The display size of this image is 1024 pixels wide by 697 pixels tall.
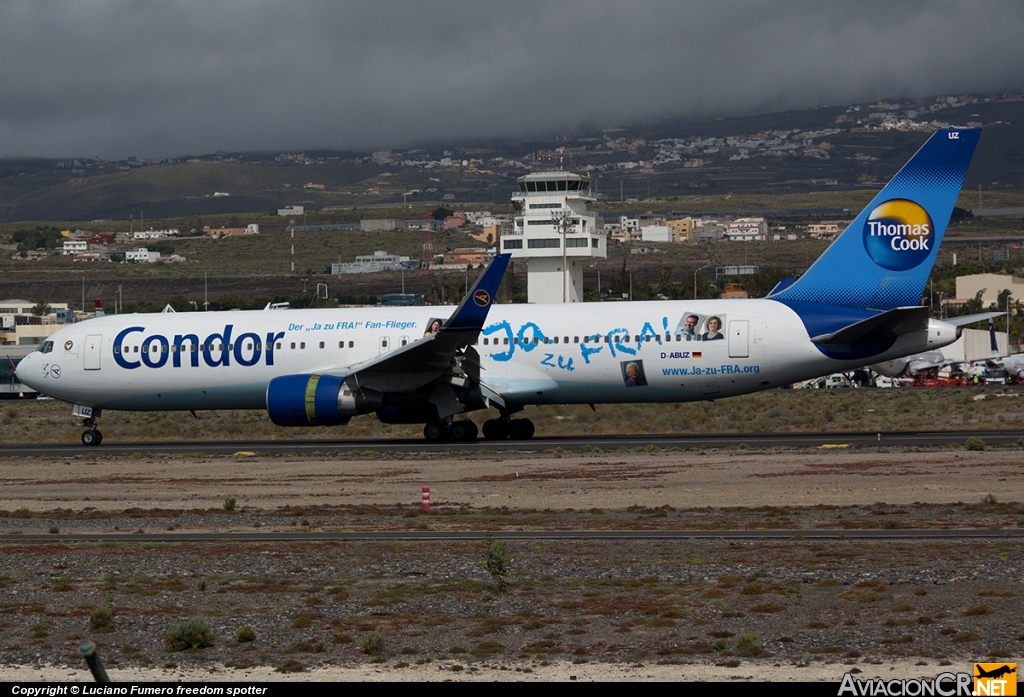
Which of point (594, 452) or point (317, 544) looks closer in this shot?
point (317, 544)

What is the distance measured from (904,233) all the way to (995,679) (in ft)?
77.3

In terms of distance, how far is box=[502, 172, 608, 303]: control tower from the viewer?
8012 centimetres

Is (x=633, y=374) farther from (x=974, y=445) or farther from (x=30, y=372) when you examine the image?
(x=30, y=372)

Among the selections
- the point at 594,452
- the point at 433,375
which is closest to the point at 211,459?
the point at 433,375

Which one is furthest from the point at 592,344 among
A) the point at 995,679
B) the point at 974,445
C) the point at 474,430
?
the point at 995,679

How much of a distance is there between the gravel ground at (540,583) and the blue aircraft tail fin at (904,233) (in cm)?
808

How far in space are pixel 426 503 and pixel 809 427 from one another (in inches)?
801

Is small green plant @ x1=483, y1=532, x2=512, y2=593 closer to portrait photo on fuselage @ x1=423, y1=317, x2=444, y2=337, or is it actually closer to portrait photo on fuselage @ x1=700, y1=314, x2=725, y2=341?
portrait photo on fuselage @ x1=700, y1=314, x2=725, y2=341

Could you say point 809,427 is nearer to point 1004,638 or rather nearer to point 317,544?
point 317,544

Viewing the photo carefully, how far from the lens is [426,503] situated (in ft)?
65.7

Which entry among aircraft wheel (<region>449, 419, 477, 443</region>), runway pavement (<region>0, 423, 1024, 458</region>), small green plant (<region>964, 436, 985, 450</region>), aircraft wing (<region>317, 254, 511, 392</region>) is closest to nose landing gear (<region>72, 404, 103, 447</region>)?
runway pavement (<region>0, 423, 1024, 458</region>)

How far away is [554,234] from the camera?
80.6 meters

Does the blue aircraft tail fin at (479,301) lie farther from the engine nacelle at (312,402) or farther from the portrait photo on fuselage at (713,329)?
the portrait photo on fuselage at (713,329)

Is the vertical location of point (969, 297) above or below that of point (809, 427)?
above
